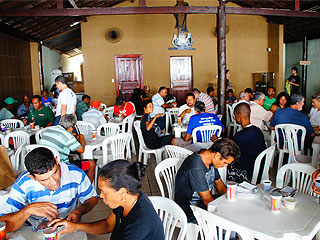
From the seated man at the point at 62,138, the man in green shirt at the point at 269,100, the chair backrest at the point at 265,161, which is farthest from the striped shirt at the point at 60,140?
the man in green shirt at the point at 269,100

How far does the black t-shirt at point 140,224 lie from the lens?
1.41 m

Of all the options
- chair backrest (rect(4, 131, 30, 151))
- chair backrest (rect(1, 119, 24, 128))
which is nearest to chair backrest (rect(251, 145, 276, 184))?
chair backrest (rect(4, 131, 30, 151))

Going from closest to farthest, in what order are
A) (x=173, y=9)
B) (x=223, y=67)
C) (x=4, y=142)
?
(x=4, y=142)
(x=173, y=9)
(x=223, y=67)

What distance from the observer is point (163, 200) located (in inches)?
73.8

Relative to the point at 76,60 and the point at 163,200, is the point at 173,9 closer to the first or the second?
the point at 163,200

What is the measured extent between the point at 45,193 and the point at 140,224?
32.0 inches

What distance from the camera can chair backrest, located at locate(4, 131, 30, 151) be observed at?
13.5ft

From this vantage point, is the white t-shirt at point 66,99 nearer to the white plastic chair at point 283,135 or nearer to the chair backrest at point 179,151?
the chair backrest at point 179,151

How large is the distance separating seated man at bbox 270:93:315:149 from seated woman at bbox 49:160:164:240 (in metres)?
3.29

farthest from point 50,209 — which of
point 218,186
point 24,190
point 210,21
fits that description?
point 210,21

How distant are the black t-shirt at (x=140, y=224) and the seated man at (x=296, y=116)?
3.31 meters

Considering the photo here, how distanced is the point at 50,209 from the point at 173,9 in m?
5.32

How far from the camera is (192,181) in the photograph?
230 cm

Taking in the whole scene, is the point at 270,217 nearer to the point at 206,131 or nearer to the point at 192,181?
the point at 192,181
